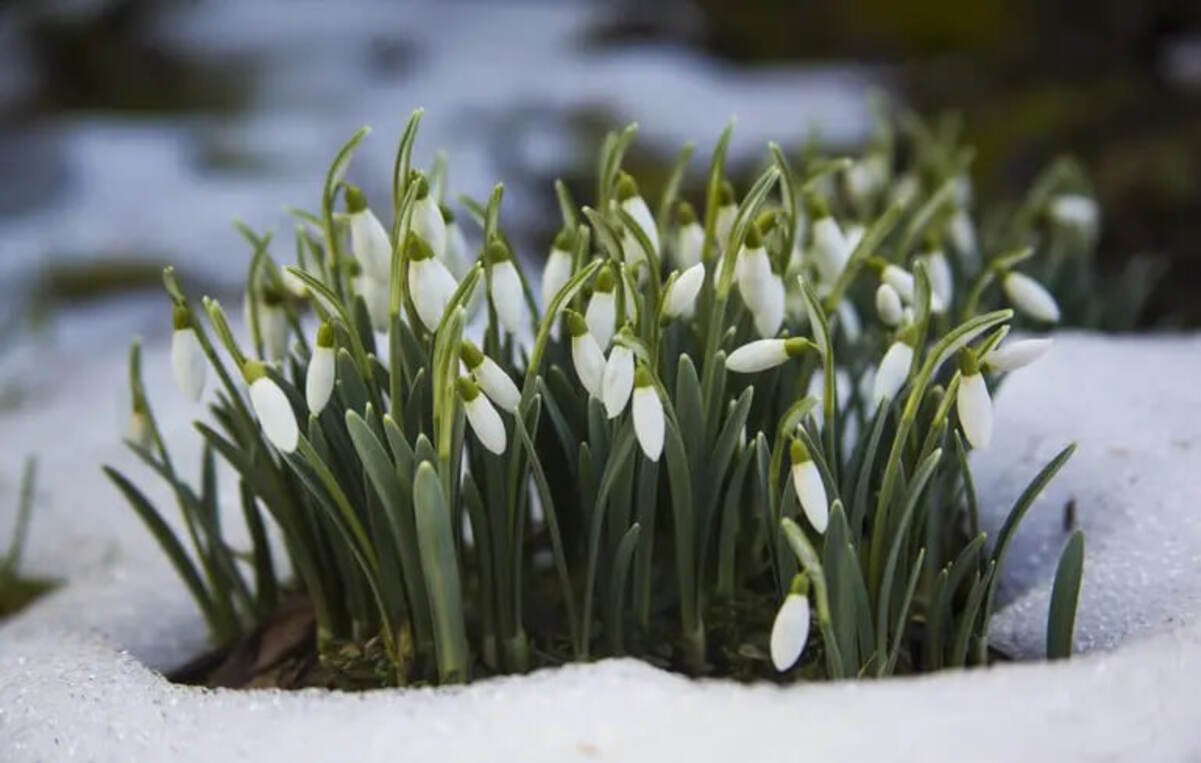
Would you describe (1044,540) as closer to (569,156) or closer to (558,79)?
(569,156)

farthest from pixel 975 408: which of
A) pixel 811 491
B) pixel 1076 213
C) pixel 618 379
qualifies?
pixel 1076 213

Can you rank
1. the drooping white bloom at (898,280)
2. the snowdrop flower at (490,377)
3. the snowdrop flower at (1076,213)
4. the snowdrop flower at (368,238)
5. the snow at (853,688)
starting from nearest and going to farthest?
1. the snow at (853,688)
2. the snowdrop flower at (490,377)
3. the snowdrop flower at (368,238)
4. the drooping white bloom at (898,280)
5. the snowdrop flower at (1076,213)

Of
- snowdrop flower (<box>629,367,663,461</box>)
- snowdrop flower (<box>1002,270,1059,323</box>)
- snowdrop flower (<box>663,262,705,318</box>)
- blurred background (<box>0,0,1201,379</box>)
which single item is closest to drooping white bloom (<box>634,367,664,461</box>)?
snowdrop flower (<box>629,367,663,461</box>)

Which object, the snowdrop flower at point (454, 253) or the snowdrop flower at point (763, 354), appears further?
the snowdrop flower at point (454, 253)

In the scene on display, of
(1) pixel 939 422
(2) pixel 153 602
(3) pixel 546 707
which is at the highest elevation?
(1) pixel 939 422

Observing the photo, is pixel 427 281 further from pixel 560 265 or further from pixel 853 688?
pixel 853 688

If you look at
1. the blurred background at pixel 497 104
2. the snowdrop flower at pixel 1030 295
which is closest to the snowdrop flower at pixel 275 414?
the snowdrop flower at pixel 1030 295

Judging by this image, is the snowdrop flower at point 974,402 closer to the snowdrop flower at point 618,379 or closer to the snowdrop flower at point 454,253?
the snowdrop flower at point 618,379

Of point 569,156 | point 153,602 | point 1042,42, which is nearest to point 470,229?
point 569,156
